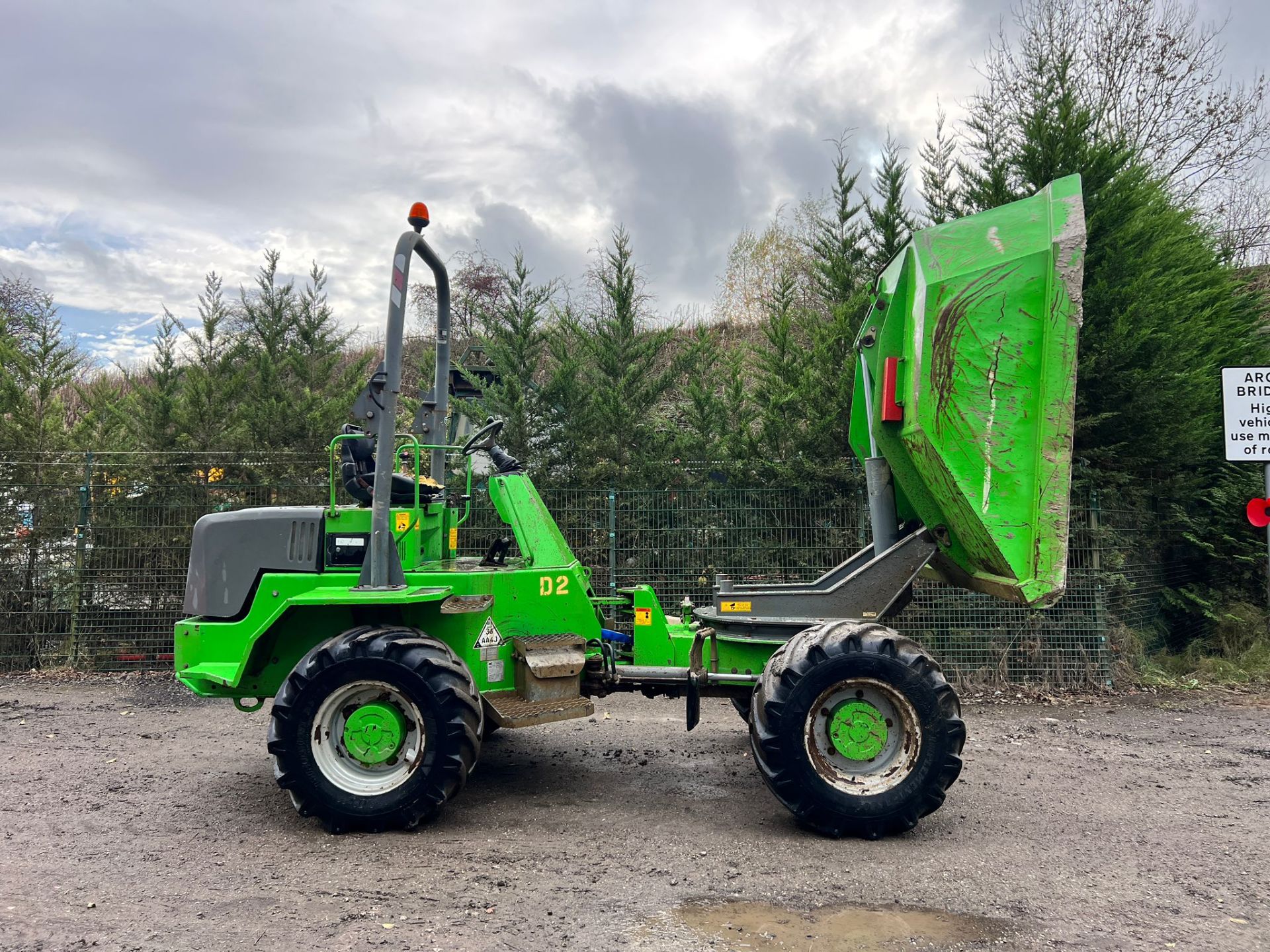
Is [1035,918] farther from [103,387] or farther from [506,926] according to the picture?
[103,387]

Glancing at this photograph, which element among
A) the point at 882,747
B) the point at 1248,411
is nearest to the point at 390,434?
the point at 882,747

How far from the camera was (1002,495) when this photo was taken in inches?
186

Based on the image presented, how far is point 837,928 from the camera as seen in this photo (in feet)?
12.0

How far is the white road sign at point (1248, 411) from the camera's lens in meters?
9.09

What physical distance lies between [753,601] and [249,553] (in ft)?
10.4

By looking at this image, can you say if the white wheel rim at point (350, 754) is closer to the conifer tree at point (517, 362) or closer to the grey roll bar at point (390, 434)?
the grey roll bar at point (390, 434)

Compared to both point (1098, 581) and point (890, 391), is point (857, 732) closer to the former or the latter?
point (890, 391)

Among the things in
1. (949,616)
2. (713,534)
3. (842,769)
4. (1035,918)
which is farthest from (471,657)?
(949,616)

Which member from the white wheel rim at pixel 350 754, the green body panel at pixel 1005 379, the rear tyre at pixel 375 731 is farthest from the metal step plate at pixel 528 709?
the green body panel at pixel 1005 379

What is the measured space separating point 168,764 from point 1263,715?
951 cm

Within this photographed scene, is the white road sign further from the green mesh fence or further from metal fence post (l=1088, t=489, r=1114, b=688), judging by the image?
metal fence post (l=1088, t=489, r=1114, b=688)

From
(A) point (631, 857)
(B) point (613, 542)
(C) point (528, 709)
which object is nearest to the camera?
(A) point (631, 857)

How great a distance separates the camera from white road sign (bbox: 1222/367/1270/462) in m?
9.09

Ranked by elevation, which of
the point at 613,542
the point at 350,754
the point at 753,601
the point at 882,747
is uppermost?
the point at 613,542
